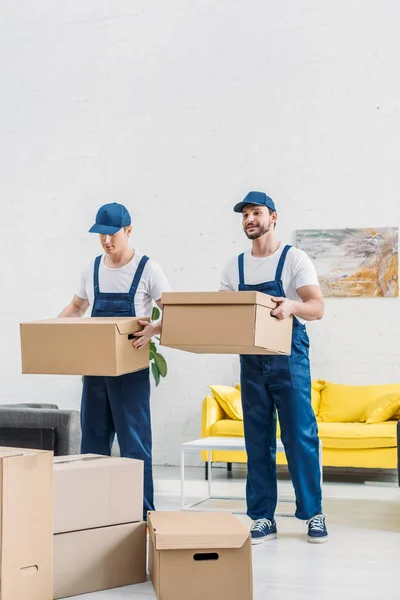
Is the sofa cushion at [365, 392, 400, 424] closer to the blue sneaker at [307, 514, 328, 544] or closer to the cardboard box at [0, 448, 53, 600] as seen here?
the blue sneaker at [307, 514, 328, 544]

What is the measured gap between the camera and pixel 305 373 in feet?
11.1

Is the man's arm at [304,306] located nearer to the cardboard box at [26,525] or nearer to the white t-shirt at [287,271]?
the white t-shirt at [287,271]

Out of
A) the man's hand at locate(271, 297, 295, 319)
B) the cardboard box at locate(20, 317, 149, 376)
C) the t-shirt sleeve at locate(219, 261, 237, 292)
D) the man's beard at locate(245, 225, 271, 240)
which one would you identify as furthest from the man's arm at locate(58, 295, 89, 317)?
the man's hand at locate(271, 297, 295, 319)

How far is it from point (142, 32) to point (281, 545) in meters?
4.47

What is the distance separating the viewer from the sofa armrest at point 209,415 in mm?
5434

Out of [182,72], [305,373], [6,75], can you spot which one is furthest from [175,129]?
[305,373]

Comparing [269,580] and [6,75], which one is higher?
[6,75]

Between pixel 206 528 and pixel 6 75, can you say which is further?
pixel 6 75

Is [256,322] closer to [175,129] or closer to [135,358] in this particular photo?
[135,358]

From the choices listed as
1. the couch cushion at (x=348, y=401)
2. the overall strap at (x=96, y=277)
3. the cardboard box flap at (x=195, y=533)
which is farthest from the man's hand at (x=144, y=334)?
the couch cushion at (x=348, y=401)

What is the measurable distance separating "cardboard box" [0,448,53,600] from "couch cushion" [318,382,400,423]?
338 cm

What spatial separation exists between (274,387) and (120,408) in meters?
0.63

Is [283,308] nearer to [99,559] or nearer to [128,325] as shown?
[128,325]

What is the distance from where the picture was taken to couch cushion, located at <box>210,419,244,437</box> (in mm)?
5363
